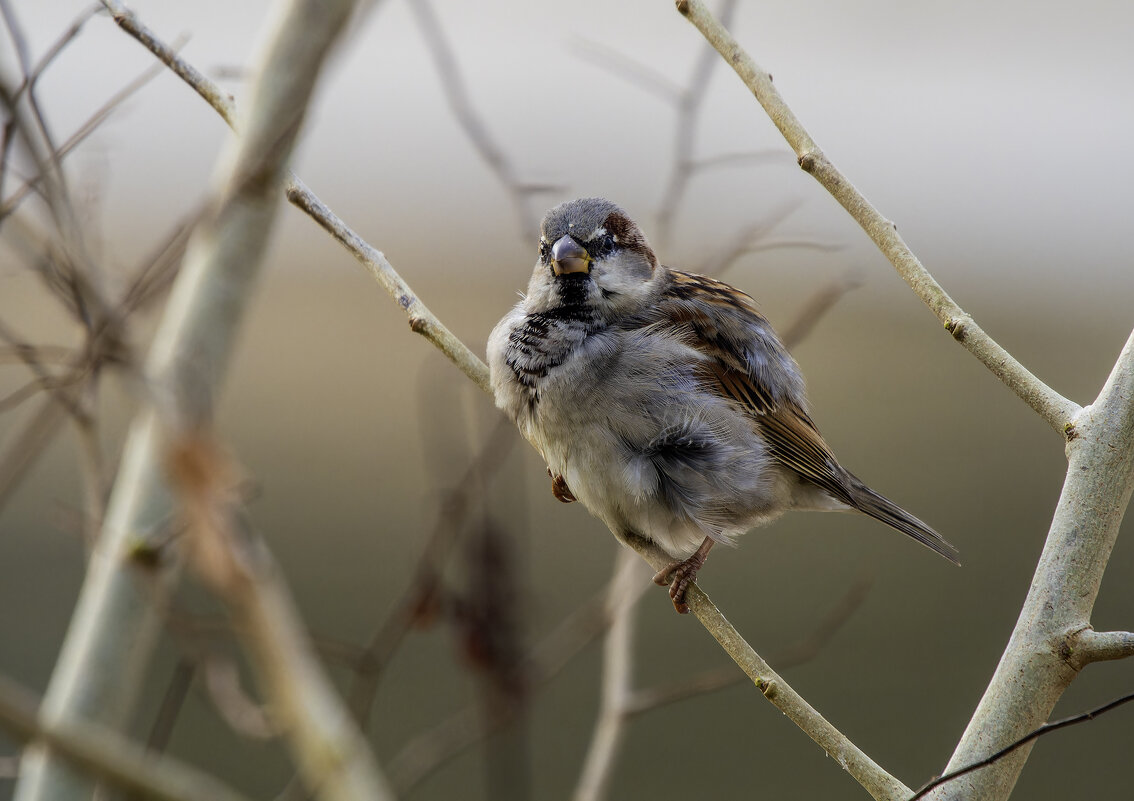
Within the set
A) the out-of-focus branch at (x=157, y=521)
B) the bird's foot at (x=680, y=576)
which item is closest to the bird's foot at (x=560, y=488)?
the bird's foot at (x=680, y=576)

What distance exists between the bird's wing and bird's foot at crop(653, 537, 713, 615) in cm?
51

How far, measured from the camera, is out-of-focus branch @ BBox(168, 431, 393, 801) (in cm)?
63

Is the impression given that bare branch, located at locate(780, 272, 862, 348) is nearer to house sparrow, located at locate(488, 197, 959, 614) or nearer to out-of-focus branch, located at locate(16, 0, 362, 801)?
house sparrow, located at locate(488, 197, 959, 614)

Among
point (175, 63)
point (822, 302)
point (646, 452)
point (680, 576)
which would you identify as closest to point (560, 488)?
point (646, 452)

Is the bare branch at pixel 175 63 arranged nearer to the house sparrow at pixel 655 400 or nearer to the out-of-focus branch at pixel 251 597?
the house sparrow at pixel 655 400

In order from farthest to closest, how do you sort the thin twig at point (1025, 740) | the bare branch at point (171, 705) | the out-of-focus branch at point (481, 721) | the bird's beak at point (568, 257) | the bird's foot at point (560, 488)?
the bird's foot at point (560, 488), the bird's beak at point (568, 257), the out-of-focus branch at point (481, 721), the bare branch at point (171, 705), the thin twig at point (1025, 740)

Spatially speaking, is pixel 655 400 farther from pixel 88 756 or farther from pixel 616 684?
pixel 88 756

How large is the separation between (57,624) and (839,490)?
334 centimetres

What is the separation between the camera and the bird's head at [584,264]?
2830mm

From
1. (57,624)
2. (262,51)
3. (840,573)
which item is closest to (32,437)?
(262,51)

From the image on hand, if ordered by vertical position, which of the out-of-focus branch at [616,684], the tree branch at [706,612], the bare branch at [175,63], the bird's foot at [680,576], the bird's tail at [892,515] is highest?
the bare branch at [175,63]

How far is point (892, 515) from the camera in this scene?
3.02 metres

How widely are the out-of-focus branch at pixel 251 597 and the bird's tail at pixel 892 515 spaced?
244cm

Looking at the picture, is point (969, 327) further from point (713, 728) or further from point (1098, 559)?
point (713, 728)
